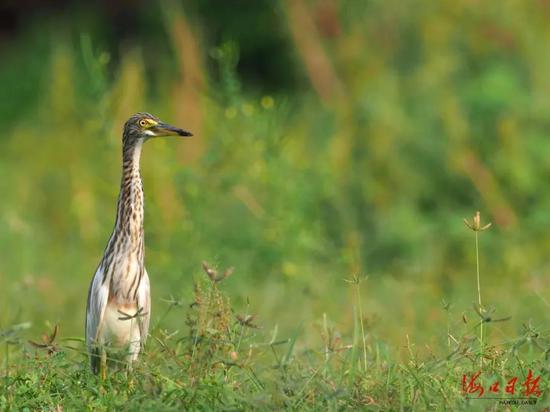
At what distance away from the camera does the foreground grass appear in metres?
5.13

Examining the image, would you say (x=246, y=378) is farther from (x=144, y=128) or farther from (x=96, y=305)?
(x=144, y=128)

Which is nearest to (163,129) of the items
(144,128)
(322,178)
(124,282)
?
(144,128)

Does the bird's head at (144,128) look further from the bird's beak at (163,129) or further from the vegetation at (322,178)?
the vegetation at (322,178)

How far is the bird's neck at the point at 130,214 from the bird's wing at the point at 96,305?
196 mm

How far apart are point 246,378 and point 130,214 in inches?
55.7

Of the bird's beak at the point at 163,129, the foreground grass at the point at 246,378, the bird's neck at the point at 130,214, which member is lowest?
the foreground grass at the point at 246,378

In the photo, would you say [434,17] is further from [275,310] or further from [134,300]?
[134,300]

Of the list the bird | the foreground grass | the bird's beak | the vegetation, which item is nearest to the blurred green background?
the vegetation

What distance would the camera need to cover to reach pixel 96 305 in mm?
Result: 6402

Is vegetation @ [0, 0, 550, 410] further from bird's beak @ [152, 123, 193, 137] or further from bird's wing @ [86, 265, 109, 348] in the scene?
bird's beak @ [152, 123, 193, 137]

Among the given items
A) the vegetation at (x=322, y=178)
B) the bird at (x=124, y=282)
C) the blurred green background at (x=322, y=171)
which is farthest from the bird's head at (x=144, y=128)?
the blurred green background at (x=322, y=171)

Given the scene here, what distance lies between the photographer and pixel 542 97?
11.5 m

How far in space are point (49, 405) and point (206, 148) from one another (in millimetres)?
6314

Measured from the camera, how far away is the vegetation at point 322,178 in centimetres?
922
